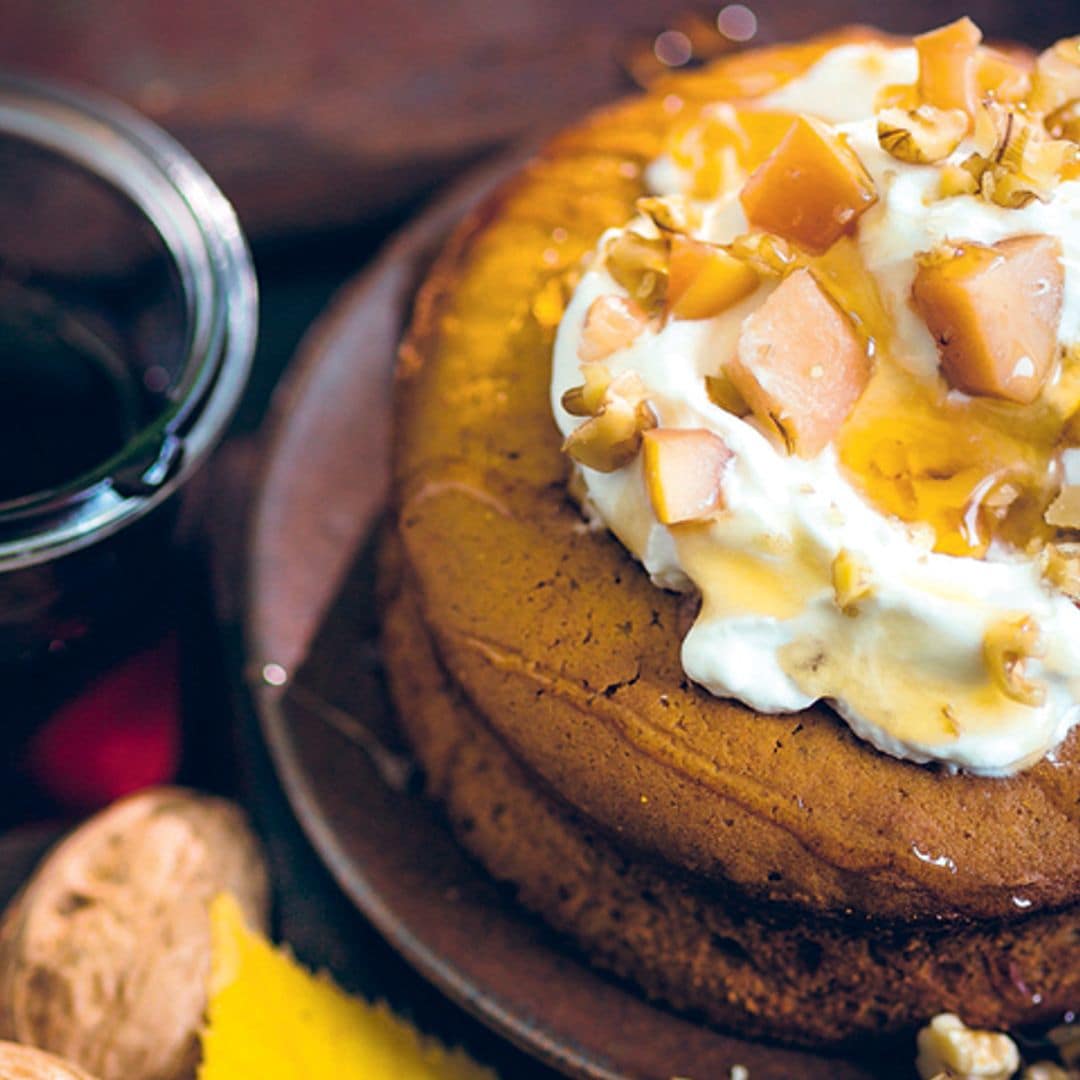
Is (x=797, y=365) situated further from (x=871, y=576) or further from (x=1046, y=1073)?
(x=1046, y=1073)

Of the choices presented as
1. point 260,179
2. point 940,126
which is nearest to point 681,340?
point 940,126

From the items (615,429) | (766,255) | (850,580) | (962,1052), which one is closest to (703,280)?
(766,255)

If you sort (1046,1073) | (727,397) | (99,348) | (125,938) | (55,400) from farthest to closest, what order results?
(99,348), (55,400), (125,938), (1046,1073), (727,397)

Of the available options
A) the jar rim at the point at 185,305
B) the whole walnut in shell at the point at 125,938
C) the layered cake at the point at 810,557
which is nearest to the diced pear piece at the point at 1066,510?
the layered cake at the point at 810,557

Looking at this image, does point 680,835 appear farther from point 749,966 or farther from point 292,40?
point 292,40

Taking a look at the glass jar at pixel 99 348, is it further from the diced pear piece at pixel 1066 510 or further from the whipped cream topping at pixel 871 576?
the diced pear piece at pixel 1066 510

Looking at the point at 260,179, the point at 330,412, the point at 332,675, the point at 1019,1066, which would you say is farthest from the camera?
the point at 260,179

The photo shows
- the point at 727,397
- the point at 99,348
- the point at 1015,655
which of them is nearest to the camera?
the point at 1015,655
